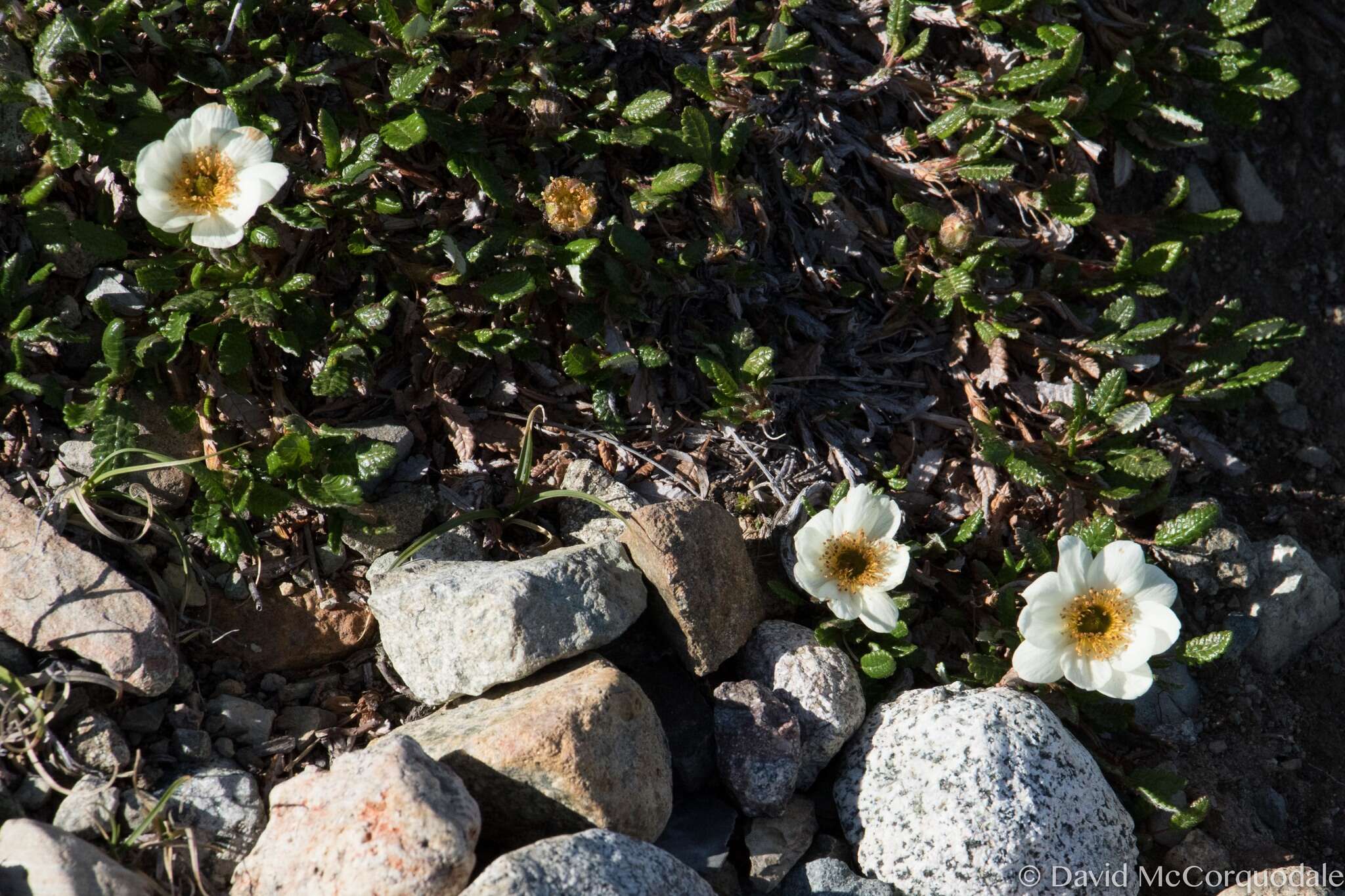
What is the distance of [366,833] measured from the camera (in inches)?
78.4

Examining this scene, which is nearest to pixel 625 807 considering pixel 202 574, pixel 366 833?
pixel 366 833

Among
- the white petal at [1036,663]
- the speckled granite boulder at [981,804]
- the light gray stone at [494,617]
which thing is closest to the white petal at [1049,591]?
the white petal at [1036,663]

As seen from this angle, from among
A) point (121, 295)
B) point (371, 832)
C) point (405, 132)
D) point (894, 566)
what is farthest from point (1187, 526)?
point (121, 295)

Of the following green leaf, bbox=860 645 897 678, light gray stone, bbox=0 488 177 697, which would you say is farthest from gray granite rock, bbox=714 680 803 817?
light gray stone, bbox=0 488 177 697

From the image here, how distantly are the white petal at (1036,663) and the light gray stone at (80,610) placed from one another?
1966mm

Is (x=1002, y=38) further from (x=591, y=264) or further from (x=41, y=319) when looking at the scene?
(x=41, y=319)

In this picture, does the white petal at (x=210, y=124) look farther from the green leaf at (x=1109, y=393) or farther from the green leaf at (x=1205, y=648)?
the green leaf at (x=1205, y=648)

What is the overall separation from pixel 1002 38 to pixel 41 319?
→ 284 cm

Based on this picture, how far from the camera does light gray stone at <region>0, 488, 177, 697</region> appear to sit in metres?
2.34

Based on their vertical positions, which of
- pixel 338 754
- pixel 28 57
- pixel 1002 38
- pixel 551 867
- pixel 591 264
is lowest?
pixel 338 754

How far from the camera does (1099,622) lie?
8.75 feet

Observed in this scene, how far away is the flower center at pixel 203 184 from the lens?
2.54 m

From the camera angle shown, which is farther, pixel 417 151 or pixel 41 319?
pixel 417 151

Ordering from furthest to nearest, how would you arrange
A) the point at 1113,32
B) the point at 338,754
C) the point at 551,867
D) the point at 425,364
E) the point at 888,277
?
1. the point at 1113,32
2. the point at 888,277
3. the point at 425,364
4. the point at 338,754
5. the point at 551,867
